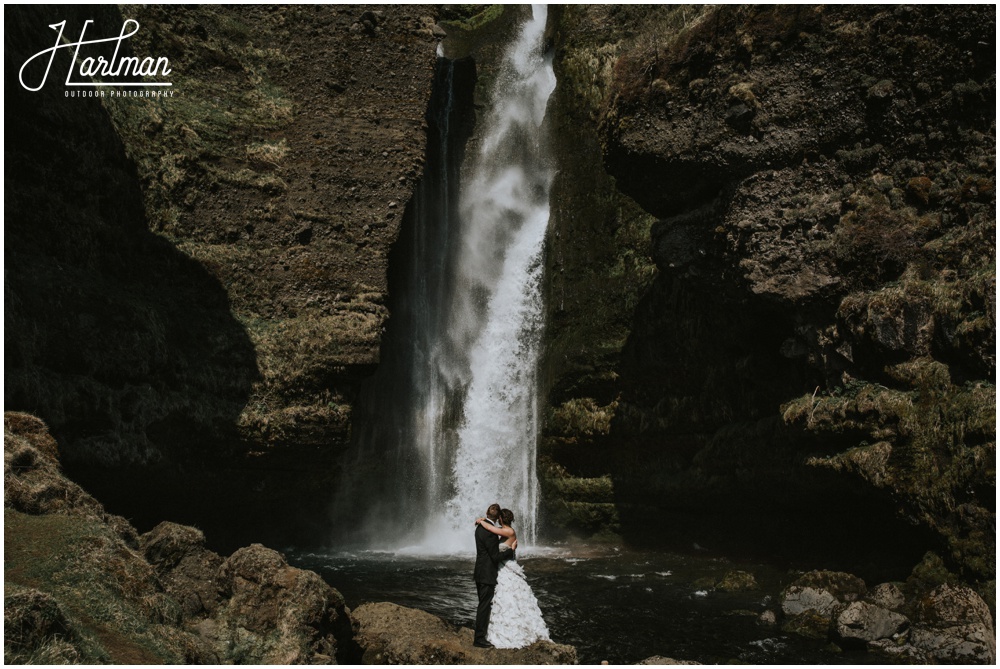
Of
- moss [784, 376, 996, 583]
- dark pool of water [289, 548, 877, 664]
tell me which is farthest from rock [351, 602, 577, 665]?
moss [784, 376, 996, 583]

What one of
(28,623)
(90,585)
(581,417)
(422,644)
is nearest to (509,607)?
(422,644)

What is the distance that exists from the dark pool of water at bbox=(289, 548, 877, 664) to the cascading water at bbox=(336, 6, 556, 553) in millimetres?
3741

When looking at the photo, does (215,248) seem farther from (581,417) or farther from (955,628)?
(955,628)

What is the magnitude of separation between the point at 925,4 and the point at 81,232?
62.3 feet

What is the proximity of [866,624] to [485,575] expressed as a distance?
613 cm

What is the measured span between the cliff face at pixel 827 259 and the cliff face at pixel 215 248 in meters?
9.45

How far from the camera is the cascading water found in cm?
2744

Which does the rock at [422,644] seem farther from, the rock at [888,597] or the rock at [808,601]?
the rock at [888,597]

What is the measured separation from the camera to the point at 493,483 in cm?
2719

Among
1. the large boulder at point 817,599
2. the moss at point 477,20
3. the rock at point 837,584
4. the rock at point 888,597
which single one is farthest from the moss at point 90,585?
the moss at point 477,20

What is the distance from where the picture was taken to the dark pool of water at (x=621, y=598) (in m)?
13.3

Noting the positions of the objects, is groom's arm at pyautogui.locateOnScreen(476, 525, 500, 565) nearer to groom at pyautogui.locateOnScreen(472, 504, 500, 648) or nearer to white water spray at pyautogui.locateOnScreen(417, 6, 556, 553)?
groom at pyautogui.locateOnScreen(472, 504, 500, 648)

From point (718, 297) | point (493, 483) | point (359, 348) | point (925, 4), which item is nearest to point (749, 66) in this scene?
point (925, 4)

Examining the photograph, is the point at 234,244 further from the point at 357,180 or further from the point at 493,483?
the point at 493,483
